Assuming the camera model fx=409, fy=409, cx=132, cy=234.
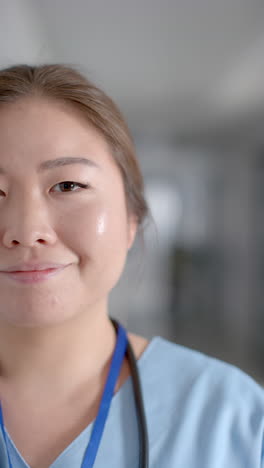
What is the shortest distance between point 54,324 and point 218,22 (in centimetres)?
213

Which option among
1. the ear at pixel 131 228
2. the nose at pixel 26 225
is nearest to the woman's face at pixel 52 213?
the nose at pixel 26 225

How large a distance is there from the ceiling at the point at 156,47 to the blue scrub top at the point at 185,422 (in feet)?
3.11

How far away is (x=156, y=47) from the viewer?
2.58 meters

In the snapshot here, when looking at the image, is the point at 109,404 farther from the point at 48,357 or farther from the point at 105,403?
the point at 48,357

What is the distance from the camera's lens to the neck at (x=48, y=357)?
767 mm

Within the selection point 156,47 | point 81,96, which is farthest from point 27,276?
point 156,47

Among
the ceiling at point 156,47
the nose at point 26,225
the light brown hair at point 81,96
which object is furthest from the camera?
the ceiling at point 156,47

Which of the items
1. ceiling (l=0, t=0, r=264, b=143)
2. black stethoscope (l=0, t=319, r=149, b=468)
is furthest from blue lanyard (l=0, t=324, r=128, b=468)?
ceiling (l=0, t=0, r=264, b=143)

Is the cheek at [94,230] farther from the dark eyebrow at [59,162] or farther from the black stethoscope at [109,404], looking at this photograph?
the black stethoscope at [109,404]

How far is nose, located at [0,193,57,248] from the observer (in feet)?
2.14

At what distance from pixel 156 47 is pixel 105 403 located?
236 centimetres

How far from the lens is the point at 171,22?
2260 millimetres

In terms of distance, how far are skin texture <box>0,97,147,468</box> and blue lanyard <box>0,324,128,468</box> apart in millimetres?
19

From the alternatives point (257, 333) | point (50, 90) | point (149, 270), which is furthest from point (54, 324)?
point (149, 270)
